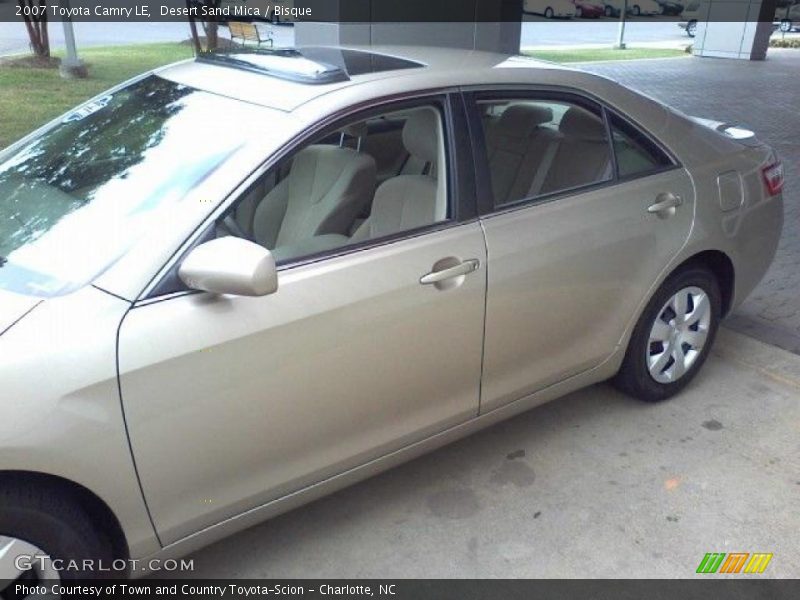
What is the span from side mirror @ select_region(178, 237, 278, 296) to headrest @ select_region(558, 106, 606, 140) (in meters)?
1.70

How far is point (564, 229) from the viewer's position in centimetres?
292

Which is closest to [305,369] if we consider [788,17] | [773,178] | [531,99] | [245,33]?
[531,99]

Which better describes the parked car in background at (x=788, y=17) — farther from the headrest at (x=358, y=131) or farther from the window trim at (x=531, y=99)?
the headrest at (x=358, y=131)

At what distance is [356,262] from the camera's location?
2.43 metres

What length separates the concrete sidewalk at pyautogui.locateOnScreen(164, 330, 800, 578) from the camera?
2.69m

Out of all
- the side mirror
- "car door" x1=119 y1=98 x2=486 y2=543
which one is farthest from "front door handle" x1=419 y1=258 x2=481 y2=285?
the side mirror

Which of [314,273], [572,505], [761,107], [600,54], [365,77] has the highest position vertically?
[365,77]

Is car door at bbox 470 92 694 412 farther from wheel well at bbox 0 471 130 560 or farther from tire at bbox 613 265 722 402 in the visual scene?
wheel well at bbox 0 471 130 560

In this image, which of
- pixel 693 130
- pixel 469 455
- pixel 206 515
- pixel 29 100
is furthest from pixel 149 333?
pixel 29 100

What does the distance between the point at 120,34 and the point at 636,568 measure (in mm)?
23622

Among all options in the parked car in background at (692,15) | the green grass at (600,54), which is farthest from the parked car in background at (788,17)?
the green grass at (600,54)

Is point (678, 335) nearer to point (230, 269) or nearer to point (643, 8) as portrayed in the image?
point (230, 269)

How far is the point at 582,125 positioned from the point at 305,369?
1691 mm

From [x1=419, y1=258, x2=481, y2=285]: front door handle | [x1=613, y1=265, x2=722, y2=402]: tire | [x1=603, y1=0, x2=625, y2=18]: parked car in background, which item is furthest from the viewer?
[x1=603, y1=0, x2=625, y2=18]: parked car in background
